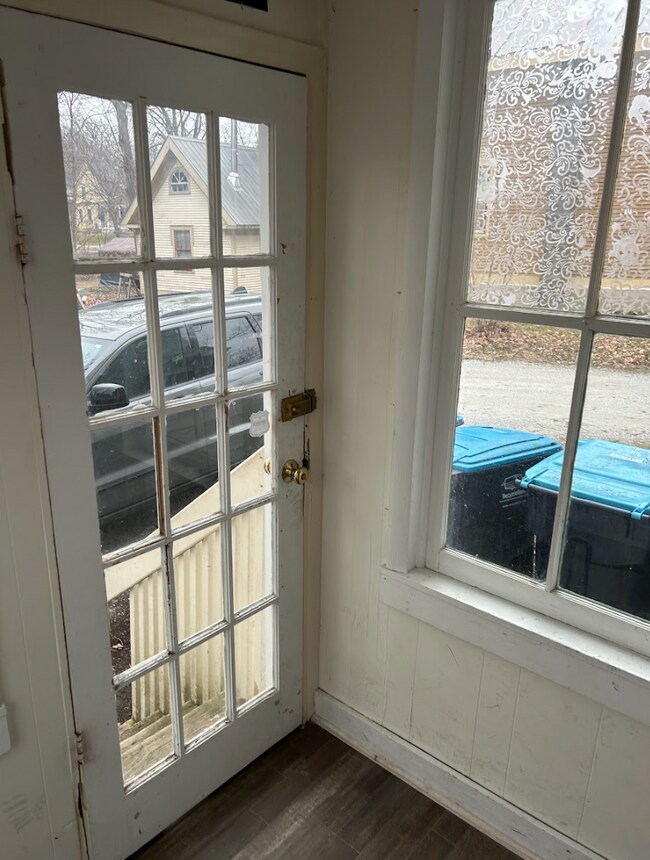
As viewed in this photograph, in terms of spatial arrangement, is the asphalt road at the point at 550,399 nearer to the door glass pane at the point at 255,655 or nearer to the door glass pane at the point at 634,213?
the door glass pane at the point at 634,213

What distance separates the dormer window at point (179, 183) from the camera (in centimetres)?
136

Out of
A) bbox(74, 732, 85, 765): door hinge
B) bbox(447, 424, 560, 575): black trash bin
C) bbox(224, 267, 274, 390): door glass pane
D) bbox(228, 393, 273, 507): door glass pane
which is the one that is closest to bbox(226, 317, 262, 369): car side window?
bbox(224, 267, 274, 390): door glass pane

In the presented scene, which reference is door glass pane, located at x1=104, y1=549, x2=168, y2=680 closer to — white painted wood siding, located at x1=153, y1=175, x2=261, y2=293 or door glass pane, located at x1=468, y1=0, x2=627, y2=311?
white painted wood siding, located at x1=153, y1=175, x2=261, y2=293

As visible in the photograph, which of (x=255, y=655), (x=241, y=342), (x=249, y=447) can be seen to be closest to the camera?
(x=241, y=342)

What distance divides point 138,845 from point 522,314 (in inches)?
66.3

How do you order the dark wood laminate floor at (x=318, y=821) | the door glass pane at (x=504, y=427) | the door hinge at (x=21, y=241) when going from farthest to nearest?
1. the dark wood laminate floor at (x=318, y=821)
2. the door glass pane at (x=504, y=427)
3. the door hinge at (x=21, y=241)

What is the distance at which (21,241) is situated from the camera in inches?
46.0

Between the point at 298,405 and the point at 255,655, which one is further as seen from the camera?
the point at 255,655

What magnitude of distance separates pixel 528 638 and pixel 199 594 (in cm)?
85

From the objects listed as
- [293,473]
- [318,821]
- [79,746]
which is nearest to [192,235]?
[293,473]

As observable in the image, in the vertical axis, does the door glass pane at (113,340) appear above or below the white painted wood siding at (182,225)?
below

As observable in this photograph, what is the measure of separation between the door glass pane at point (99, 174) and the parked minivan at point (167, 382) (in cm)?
12

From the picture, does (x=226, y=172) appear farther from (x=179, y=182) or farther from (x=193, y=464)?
(x=193, y=464)

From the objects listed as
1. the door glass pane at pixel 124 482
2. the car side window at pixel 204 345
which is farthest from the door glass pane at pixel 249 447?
the door glass pane at pixel 124 482
